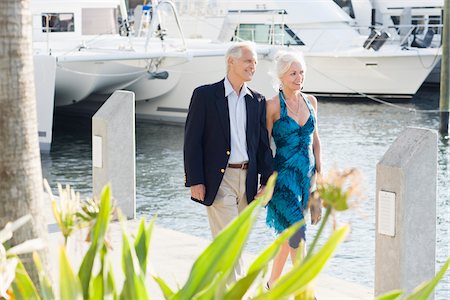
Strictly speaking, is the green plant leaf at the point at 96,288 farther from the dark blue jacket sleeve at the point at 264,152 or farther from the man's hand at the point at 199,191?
the dark blue jacket sleeve at the point at 264,152

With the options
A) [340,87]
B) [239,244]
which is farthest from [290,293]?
[340,87]

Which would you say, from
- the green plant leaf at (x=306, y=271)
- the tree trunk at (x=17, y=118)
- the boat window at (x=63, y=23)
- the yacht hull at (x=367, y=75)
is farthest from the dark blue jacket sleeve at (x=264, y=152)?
the yacht hull at (x=367, y=75)

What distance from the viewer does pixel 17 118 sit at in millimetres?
4121

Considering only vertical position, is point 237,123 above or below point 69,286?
below

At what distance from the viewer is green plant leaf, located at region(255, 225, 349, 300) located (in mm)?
2967

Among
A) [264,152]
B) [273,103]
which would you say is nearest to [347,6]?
[273,103]

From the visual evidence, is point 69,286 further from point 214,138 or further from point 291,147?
point 291,147

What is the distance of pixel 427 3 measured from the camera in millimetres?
36656

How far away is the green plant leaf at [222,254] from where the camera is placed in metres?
3.31

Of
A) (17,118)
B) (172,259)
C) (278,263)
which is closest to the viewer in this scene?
(17,118)

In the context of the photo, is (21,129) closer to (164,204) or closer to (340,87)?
(164,204)

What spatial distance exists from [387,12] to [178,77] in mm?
16369

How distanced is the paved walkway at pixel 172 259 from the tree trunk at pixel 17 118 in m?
2.14

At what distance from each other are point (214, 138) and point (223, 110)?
0.18 m
